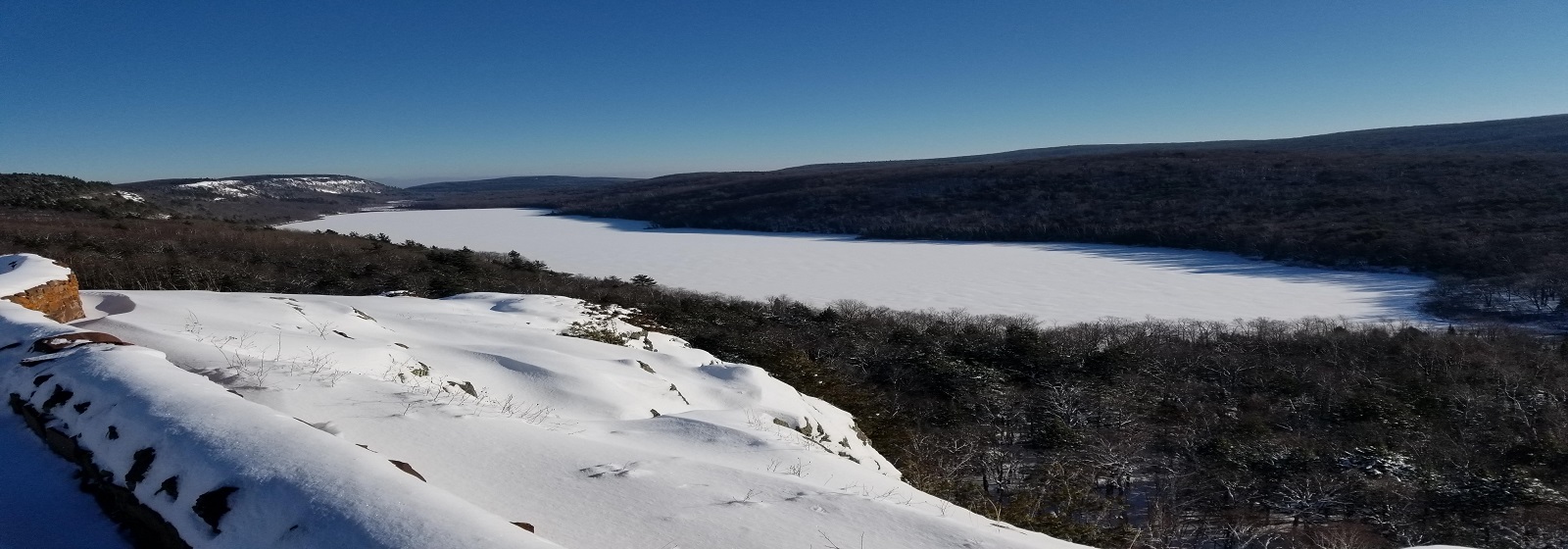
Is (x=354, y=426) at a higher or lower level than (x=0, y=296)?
lower

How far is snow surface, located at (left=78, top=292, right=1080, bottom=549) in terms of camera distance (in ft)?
13.1

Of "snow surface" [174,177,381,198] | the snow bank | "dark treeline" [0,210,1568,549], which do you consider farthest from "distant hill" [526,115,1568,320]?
"snow surface" [174,177,381,198]

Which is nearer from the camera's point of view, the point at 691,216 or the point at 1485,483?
the point at 1485,483

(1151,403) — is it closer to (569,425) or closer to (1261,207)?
(569,425)

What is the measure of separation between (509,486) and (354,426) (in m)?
1.38

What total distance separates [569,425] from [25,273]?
588cm

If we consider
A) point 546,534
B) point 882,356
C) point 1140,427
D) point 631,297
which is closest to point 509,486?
point 546,534

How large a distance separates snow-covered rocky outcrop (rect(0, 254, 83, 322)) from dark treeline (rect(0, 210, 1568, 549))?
9059 millimetres

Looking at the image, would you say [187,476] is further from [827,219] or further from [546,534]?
[827,219]

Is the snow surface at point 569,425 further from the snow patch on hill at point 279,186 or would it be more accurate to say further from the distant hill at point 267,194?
the snow patch on hill at point 279,186

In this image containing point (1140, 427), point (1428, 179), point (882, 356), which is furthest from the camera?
point (1428, 179)

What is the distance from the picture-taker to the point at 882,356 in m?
17.6

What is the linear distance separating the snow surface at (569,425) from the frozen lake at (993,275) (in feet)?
75.6

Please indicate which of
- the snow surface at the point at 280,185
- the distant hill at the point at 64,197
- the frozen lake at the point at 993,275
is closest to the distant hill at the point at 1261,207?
the frozen lake at the point at 993,275
